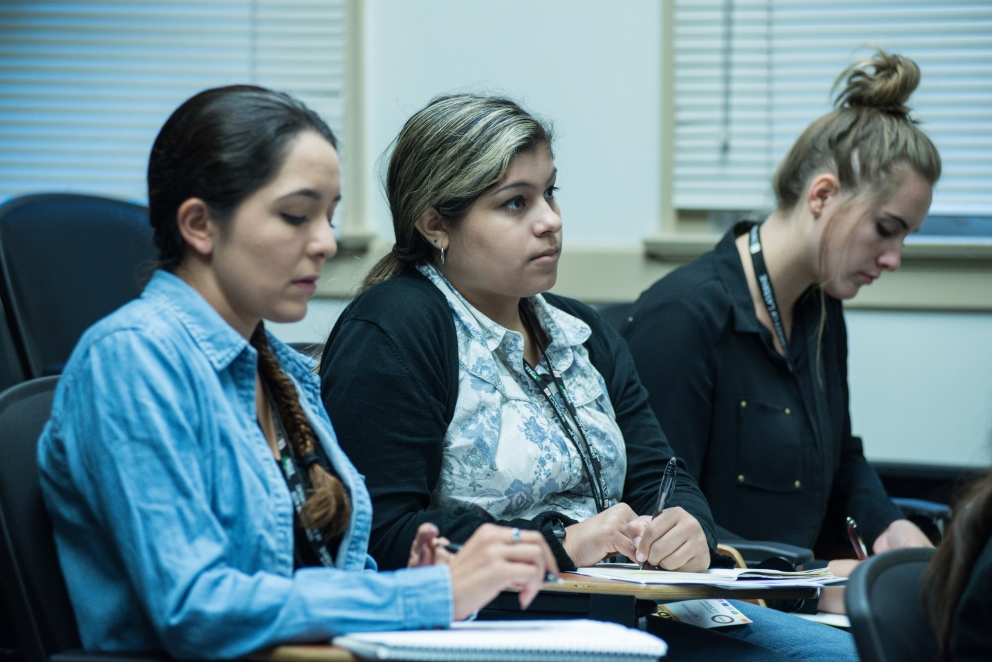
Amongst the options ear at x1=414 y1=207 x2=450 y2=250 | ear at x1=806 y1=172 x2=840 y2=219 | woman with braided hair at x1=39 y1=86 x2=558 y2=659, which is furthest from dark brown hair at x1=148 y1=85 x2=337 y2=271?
ear at x1=806 y1=172 x2=840 y2=219

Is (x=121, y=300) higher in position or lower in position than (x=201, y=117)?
lower

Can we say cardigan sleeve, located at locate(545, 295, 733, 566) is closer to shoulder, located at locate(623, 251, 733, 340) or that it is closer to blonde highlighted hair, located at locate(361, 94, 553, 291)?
shoulder, located at locate(623, 251, 733, 340)

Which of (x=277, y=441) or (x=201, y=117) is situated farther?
(x=277, y=441)

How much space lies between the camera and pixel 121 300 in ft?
7.36

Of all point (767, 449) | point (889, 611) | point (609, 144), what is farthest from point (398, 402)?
point (609, 144)

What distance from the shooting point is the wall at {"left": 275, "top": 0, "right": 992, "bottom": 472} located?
116 inches

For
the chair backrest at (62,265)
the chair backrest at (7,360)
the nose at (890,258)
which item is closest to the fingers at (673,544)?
the nose at (890,258)

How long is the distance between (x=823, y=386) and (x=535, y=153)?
1.01 metres

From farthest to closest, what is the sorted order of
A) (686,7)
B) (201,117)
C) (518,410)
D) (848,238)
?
(686,7) → (848,238) → (518,410) → (201,117)

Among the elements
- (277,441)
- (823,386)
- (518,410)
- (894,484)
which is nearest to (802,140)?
(823,386)

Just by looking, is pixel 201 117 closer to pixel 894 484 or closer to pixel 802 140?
pixel 802 140

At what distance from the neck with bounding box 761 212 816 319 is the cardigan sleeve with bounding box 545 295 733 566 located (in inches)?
19.5

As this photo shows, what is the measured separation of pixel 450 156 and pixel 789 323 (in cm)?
104

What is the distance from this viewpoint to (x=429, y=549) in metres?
1.28
